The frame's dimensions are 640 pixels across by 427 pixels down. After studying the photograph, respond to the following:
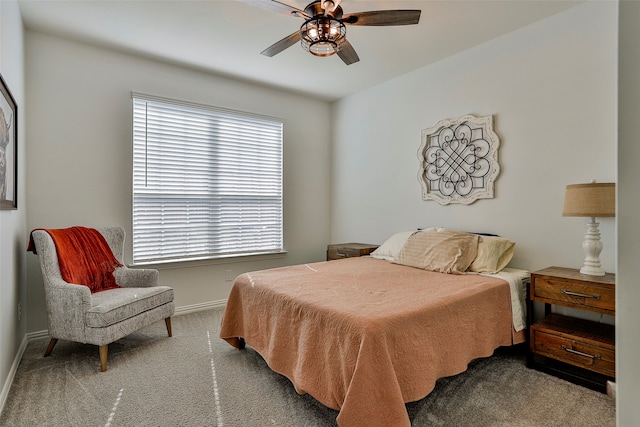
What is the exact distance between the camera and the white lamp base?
2.25 m

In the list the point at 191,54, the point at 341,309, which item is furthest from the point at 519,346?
the point at 191,54

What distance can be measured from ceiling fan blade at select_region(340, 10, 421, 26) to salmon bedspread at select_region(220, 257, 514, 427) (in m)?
1.70

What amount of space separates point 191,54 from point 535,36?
123 inches

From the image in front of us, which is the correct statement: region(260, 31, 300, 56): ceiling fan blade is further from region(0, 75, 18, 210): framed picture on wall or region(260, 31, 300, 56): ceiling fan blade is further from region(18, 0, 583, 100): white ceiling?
region(0, 75, 18, 210): framed picture on wall

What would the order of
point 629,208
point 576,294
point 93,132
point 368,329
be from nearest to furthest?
point 629,208
point 368,329
point 576,294
point 93,132

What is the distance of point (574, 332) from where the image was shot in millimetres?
2195

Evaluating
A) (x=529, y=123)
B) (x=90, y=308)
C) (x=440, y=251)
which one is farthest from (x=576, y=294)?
(x=90, y=308)

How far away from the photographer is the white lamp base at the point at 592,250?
7.38 ft

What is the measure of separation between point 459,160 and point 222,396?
2866mm

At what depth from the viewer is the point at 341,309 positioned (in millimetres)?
1765

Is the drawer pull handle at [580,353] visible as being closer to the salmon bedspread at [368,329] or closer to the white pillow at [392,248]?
the salmon bedspread at [368,329]

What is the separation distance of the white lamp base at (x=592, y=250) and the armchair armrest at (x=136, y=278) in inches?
134

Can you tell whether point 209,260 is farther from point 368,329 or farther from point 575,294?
point 575,294

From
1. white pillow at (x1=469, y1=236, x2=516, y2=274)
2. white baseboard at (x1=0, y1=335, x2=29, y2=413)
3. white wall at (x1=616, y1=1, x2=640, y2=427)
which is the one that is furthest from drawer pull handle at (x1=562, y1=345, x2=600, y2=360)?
white baseboard at (x1=0, y1=335, x2=29, y2=413)
